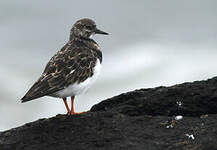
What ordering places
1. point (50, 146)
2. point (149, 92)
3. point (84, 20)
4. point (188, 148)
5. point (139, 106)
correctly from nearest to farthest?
point (188, 148) < point (50, 146) < point (139, 106) < point (149, 92) < point (84, 20)

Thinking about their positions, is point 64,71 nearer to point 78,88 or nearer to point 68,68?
point 68,68

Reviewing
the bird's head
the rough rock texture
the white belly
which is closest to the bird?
the white belly

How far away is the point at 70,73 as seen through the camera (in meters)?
11.6

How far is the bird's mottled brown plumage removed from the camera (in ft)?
36.5

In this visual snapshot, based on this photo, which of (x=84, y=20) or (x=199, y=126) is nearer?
(x=199, y=126)

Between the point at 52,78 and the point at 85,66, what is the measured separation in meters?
1.03

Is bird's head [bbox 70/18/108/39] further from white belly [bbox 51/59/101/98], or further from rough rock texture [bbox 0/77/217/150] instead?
rough rock texture [bbox 0/77/217/150]

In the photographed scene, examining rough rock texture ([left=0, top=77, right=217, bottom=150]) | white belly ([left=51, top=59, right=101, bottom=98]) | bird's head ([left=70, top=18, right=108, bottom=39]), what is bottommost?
rough rock texture ([left=0, top=77, right=217, bottom=150])

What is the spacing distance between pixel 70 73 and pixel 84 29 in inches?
96.6

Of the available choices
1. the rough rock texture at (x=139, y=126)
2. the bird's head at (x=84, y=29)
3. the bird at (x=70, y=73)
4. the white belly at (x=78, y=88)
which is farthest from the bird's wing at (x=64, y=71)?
the bird's head at (x=84, y=29)

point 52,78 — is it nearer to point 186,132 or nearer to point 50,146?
point 50,146

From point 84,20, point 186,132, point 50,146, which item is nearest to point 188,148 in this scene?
point 186,132

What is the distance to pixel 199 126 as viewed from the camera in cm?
970

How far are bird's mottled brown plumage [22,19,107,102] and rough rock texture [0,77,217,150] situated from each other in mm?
737
